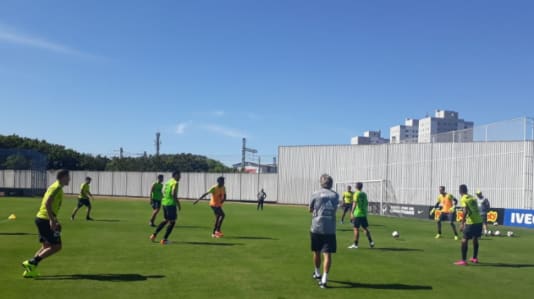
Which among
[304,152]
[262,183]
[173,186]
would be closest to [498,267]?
[173,186]

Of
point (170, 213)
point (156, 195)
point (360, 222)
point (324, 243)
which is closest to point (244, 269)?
point (324, 243)

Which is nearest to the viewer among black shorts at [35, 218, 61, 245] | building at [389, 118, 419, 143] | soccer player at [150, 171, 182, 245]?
black shorts at [35, 218, 61, 245]

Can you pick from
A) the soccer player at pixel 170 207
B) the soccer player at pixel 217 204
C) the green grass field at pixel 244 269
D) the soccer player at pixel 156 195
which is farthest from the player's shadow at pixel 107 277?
the soccer player at pixel 156 195

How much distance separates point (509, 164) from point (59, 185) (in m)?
36.6

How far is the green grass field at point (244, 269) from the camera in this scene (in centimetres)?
899

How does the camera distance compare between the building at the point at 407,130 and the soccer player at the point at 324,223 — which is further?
the building at the point at 407,130

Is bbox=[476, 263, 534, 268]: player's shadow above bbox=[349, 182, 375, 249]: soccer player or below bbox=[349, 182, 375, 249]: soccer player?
below

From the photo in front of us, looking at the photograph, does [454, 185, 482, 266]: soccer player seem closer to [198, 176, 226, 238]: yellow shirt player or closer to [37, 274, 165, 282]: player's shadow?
[37, 274, 165, 282]: player's shadow

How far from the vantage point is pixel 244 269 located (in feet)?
36.3

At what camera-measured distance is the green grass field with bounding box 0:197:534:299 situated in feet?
29.5

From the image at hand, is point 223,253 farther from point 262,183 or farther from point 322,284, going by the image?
point 262,183

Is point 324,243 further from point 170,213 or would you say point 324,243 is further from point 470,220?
point 170,213

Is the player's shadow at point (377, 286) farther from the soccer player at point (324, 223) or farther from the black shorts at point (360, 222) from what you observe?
the black shorts at point (360, 222)

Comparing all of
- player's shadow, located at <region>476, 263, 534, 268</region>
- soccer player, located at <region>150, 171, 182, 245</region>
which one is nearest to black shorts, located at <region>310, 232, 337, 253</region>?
player's shadow, located at <region>476, 263, 534, 268</region>
